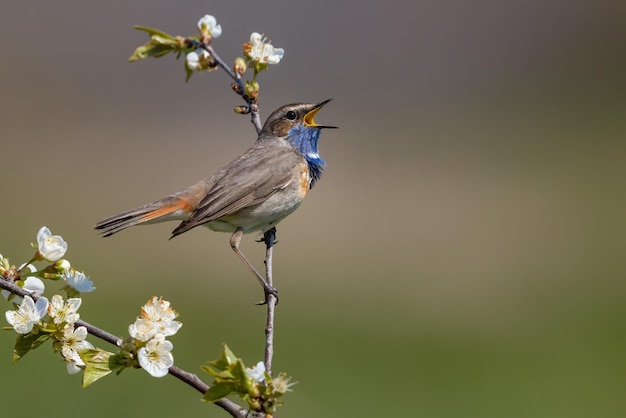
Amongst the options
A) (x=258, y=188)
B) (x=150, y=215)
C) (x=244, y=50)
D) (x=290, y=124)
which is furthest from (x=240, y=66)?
(x=290, y=124)

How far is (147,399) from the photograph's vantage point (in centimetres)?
556

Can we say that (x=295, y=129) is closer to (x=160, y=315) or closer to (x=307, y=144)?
(x=307, y=144)

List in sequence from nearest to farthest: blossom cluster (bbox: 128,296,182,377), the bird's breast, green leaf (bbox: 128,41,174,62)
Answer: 1. blossom cluster (bbox: 128,296,182,377)
2. green leaf (bbox: 128,41,174,62)
3. the bird's breast

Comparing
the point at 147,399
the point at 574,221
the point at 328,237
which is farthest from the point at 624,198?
the point at 147,399

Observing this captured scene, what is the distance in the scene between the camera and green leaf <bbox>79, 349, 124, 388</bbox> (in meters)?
1.91

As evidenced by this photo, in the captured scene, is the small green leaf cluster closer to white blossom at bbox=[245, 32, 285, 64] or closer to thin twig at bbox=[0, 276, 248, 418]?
thin twig at bbox=[0, 276, 248, 418]

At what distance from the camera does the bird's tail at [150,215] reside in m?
3.56

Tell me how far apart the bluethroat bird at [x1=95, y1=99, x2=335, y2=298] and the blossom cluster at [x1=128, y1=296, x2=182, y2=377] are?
1.85 metres

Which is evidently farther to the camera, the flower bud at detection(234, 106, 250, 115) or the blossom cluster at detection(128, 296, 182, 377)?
the flower bud at detection(234, 106, 250, 115)

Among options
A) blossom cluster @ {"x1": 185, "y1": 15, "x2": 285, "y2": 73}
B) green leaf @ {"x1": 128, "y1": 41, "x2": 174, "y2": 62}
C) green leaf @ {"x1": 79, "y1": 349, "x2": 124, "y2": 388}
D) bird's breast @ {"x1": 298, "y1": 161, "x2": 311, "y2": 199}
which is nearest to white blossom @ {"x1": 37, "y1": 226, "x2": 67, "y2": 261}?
green leaf @ {"x1": 79, "y1": 349, "x2": 124, "y2": 388}

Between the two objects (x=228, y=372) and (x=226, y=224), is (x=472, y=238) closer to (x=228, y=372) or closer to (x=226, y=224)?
(x=226, y=224)

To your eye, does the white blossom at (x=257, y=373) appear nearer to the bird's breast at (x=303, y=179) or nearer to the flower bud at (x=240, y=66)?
the flower bud at (x=240, y=66)

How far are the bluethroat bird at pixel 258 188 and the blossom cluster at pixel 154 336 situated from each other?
1.85 metres

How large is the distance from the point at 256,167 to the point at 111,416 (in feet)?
5.90
